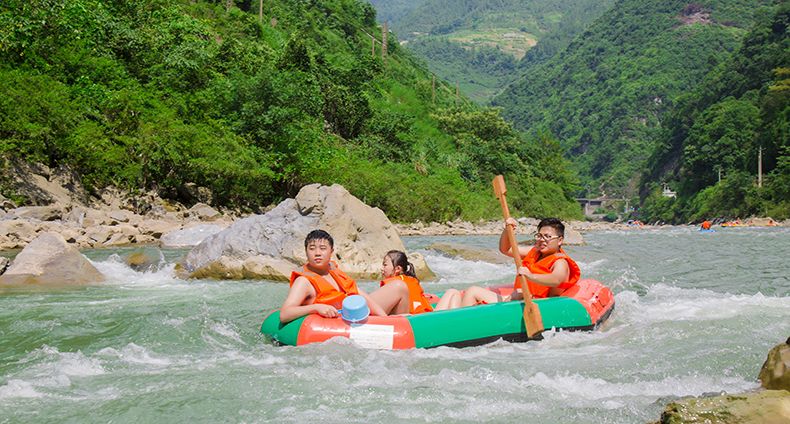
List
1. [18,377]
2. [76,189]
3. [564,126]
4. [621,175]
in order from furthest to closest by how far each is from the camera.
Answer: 1. [564,126]
2. [621,175]
3. [76,189]
4. [18,377]

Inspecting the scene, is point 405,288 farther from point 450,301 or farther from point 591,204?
point 591,204

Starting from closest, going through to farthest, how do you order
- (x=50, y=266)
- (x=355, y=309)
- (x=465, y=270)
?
(x=355, y=309) → (x=50, y=266) → (x=465, y=270)

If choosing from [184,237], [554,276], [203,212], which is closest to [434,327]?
[554,276]

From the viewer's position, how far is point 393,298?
6383mm

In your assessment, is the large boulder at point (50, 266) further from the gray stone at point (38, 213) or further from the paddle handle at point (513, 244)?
the gray stone at point (38, 213)

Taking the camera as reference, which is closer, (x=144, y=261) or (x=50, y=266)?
(x=50, y=266)

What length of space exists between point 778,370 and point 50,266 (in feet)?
28.5

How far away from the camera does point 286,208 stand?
11.8 metres

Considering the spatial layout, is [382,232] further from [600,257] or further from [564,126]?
[564,126]

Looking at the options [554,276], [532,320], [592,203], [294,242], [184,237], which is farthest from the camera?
[592,203]

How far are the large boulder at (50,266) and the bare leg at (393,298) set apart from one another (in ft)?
16.9

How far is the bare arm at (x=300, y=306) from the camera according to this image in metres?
5.87

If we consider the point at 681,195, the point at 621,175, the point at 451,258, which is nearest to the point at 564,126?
the point at 621,175

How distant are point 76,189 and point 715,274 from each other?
50.7 feet
